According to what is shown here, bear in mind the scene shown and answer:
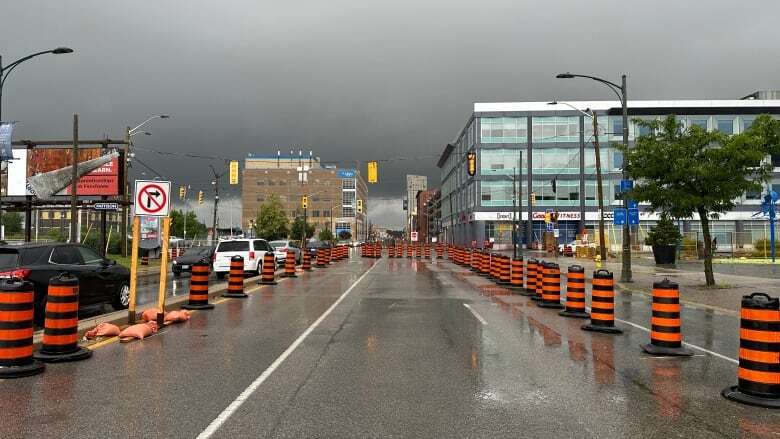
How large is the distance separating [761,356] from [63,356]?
882cm

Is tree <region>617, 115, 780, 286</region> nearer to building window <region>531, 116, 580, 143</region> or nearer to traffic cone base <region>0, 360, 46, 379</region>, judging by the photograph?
traffic cone base <region>0, 360, 46, 379</region>

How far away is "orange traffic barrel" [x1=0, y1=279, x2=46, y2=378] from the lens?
748 centimetres

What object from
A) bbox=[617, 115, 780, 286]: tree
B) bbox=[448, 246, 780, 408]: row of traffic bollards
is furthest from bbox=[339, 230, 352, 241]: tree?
bbox=[448, 246, 780, 408]: row of traffic bollards

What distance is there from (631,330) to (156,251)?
50676 mm

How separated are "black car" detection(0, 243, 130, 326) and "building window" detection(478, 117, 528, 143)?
6406cm

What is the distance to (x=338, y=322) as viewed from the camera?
484 inches

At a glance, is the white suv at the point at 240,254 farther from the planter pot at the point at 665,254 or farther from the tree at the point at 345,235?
the tree at the point at 345,235

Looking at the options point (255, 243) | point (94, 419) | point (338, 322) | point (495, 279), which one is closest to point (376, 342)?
point (338, 322)

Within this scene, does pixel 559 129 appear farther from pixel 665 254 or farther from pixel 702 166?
pixel 702 166

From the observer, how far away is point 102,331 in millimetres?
10305

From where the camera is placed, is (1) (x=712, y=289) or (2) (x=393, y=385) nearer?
(2) (x=393, y=385)

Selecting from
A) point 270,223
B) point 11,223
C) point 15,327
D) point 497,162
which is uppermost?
point 497,162

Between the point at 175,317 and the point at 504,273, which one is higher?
the point at 504,273

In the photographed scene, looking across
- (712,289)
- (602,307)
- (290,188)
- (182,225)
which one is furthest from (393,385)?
(290,188)
